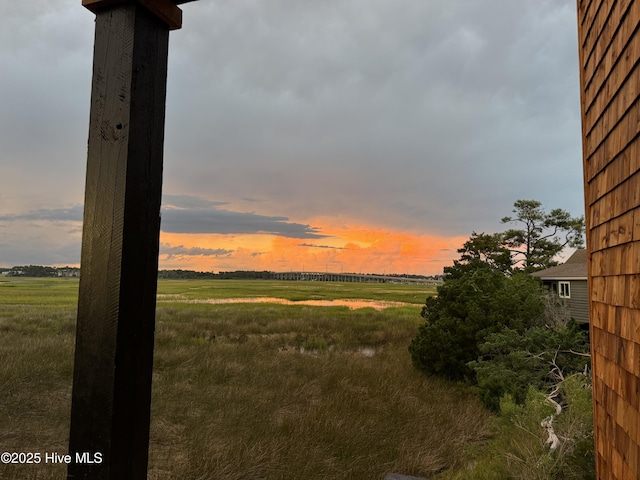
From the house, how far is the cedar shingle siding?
44.9ft

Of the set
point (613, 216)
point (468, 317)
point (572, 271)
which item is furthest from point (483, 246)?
point (613, 216)

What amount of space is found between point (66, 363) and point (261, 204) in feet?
90.0

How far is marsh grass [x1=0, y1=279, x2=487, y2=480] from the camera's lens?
5.44 meters

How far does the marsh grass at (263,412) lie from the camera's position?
5441mm

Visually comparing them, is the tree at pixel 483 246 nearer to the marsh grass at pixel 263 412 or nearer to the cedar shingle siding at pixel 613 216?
the marsh grass at pixel 263 412

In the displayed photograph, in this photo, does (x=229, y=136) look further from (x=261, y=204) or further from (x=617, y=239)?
(x=261, y=204)

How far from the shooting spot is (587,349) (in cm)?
916

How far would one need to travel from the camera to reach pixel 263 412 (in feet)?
24.6

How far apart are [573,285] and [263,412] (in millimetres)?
14868

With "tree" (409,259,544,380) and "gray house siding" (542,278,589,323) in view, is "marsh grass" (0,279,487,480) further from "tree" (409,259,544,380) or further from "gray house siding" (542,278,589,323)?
"gray house siding" (542,278,589,323)

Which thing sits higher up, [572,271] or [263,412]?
[572,271]

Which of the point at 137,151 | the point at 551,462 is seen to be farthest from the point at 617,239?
the point at 551,462

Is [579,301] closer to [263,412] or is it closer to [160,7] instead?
[263,412]

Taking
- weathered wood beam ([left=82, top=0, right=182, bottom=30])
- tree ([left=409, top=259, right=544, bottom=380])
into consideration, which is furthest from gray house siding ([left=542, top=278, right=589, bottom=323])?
weathered wood beam ([left=82, top=0, right=182, bottom=30])
